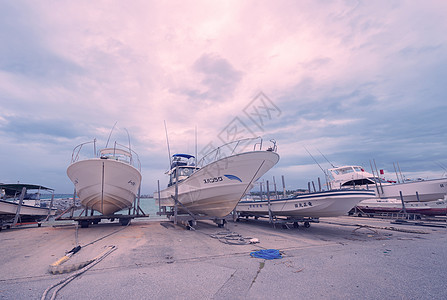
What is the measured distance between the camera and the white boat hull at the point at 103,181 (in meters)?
8.56

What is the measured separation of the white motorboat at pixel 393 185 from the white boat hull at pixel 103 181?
1749cm

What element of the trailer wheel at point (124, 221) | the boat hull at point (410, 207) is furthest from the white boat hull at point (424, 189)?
the trailer wheel at point (124, 221)

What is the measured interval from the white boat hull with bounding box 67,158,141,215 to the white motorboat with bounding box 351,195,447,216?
16496 millimetres

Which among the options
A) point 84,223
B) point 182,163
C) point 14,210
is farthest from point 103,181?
point 14,210

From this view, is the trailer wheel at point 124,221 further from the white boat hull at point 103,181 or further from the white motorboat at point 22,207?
the white motorboat at point 22,207

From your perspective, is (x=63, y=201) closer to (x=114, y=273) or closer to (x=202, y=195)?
(x=202, y=195)

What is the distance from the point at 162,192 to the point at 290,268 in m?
12.0

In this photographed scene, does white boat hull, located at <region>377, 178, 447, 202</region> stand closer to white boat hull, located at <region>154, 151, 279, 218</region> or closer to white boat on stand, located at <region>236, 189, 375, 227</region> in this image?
white boat on stand, located at <region>236, 189, 375, 227</region>

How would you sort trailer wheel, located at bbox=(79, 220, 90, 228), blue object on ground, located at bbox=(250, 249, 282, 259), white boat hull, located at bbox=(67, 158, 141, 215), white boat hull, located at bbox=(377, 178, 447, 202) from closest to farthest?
blue object on ground, located at bbox=(250, 249, 282, 259) < white boat hull, located at bbox=(67, 158, 141, 215) < trailer wheel, located at bbox=(79, 220, 90, 228) < white boat hull, located at bbox=(377, 178, 447, 202)

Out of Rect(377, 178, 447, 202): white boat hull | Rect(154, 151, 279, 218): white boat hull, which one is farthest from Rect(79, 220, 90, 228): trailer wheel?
Rect(377, 178, 447, 202): white boat hull

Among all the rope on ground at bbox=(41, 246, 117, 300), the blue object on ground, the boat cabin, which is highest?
the boat cabin

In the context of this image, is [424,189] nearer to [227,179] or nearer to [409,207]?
[409,207]

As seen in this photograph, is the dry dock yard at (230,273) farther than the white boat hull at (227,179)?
No

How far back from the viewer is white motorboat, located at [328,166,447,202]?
15922mm
